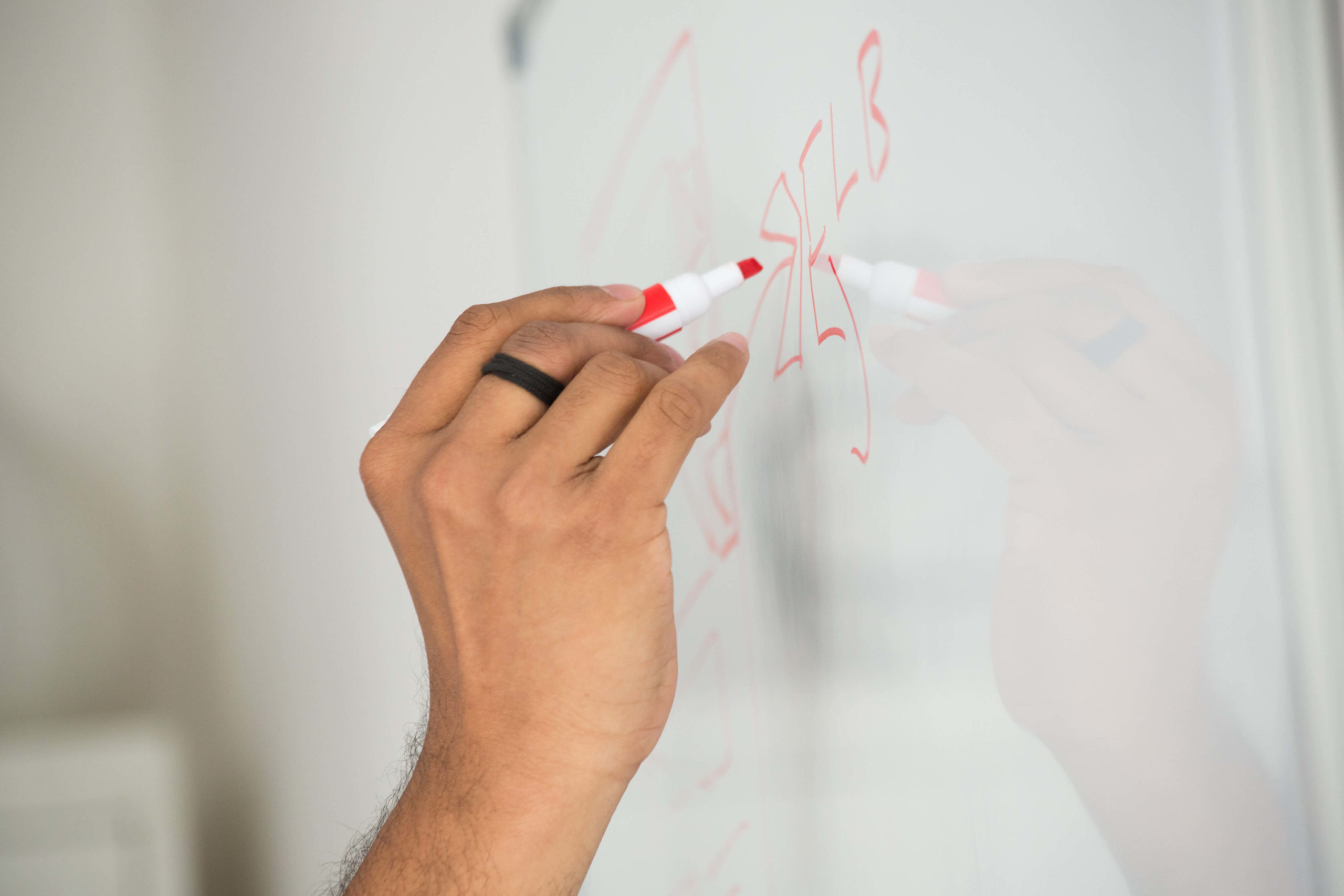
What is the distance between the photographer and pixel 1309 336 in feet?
0.63

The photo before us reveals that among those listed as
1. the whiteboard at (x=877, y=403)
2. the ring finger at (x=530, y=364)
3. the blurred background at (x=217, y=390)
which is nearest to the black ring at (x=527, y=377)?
the ring finger at (x=530, y=364)

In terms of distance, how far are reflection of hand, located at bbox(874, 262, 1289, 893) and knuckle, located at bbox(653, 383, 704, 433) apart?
4.0 inches

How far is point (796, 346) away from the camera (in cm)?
40

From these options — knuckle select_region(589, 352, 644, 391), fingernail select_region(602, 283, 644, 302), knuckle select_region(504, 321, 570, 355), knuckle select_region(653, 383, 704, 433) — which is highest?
fingernail select_region(602, 283, 644, 302)

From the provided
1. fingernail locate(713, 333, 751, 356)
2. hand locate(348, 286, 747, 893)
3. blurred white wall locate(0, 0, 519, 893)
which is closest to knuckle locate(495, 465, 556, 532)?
hand locate(348, 286, 747, 893)

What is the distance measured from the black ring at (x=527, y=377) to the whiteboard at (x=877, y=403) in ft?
0.39

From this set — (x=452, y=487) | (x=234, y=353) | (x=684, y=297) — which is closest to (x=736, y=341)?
(x=684, y=297)

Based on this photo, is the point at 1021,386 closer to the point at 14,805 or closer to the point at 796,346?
the point at 796,346

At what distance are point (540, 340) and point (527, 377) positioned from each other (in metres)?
0.02

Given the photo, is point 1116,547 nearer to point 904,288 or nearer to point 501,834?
point 904,288

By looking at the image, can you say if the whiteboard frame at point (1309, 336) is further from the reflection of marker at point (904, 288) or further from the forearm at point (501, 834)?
the forearm at point (501, 834)

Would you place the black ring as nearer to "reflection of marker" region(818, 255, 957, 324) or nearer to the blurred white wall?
"reflection of marker" region(818, 255, 957, 324)

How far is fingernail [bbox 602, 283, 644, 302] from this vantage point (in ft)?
1.32

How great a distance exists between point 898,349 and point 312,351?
596mm
